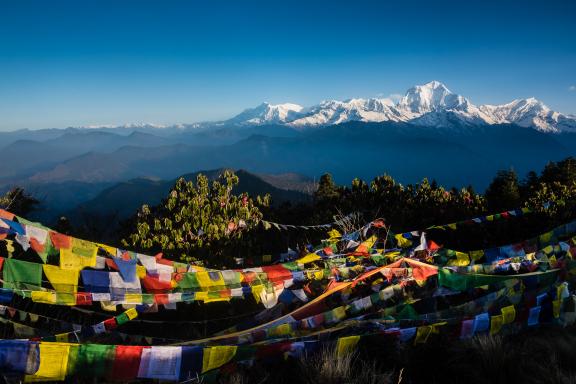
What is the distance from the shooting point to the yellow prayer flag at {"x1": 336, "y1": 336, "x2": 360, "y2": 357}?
185 inches

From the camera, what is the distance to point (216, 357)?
4180 mm

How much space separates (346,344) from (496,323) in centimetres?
257

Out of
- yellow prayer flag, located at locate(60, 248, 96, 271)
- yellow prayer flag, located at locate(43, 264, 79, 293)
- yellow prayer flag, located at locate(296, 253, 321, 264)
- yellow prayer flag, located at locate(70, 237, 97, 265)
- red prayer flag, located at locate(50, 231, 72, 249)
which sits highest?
red prayer flag, located at locate(50, 231, 72, 249)

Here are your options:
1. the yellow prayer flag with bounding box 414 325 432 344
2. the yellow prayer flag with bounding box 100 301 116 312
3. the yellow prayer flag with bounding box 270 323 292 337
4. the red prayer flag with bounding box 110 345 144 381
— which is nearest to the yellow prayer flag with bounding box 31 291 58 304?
the yellow prayer flag with bounding box 100 301 116 312

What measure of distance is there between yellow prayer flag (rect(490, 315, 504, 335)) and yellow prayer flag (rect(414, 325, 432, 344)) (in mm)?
1125

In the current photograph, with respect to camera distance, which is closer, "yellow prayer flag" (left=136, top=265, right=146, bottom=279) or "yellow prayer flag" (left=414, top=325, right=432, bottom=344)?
"yellow prayer flag" (left=414, top=325, right=432, bottom=344)

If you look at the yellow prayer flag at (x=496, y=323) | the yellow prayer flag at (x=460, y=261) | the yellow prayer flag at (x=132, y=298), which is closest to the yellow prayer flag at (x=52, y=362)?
the yellow prayer flag at (x=132, y=298)

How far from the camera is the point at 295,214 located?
A: 91.6 ft

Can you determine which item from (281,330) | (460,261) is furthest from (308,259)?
(460,261)

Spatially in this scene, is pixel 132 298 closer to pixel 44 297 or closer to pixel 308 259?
pixel 44 297

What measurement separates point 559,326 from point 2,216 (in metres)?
9.26

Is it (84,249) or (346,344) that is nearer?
(346,344)

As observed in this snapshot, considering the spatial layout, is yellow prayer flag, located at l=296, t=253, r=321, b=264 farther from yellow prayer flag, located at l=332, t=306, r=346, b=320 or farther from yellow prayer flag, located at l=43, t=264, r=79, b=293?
yellow prayer flag, located at l=43, t=264, r=79, b=293

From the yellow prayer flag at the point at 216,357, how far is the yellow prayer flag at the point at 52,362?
A: 53.1 inches
